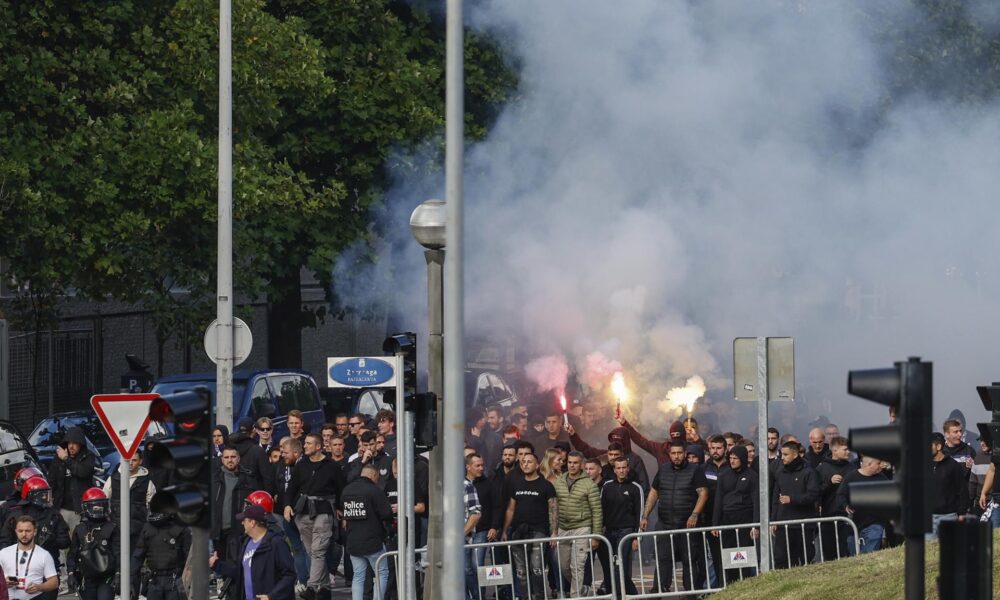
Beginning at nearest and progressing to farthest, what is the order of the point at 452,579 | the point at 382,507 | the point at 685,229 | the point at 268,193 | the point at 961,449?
1. the point at 452,579
2. the point at 382,507
3. the point at 961,449
4. the point at 268,193
5. the point at 685,229

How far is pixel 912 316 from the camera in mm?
29781

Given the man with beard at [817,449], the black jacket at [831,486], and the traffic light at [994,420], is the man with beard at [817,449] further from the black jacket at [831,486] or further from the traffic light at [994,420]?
the traffic light at [994,420]

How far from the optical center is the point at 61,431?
2323cm

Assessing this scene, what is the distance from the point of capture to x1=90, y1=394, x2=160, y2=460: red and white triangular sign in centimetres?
1279

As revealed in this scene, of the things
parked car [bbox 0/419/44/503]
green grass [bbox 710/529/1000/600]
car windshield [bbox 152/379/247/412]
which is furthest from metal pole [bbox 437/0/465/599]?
car windshield [bbox 152/379/247/412]

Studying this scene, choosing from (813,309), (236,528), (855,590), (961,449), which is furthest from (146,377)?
(855,590)

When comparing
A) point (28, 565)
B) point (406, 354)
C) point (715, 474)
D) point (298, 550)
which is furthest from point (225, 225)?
point (406, 354)

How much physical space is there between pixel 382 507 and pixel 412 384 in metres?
2.79

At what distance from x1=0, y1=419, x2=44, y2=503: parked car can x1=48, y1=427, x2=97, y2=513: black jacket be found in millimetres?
309

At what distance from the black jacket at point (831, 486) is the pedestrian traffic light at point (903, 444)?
8.66 meters

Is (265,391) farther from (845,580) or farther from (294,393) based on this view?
(845,580)

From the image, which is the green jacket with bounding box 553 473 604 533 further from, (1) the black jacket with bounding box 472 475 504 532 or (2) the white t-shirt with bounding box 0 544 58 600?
(2) the white t-shirt with bounding box 0 544 58 600

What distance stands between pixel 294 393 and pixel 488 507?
8.39 meters

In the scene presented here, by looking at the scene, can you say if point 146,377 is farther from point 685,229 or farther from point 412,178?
point 685,229
